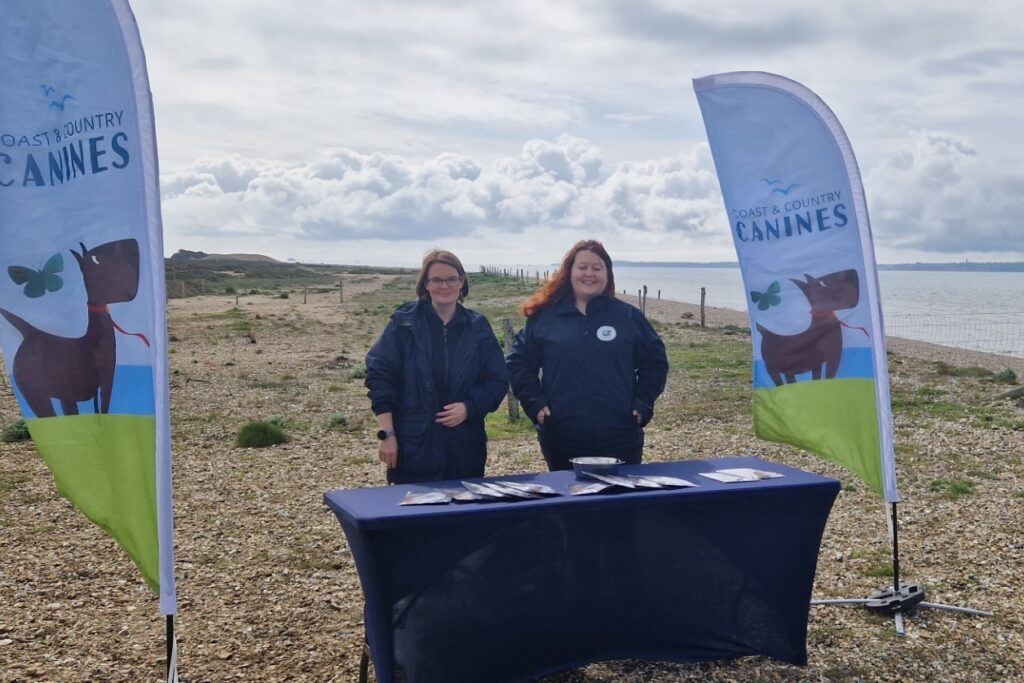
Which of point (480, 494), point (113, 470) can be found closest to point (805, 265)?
point (480, 494)

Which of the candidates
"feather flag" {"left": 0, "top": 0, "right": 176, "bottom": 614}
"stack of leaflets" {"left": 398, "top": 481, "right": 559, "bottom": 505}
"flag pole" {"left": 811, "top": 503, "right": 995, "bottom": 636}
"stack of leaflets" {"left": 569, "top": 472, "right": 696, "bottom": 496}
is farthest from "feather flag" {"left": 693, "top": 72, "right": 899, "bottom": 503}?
"feather flag" {"left": 0, "top": 0, "right": 176, "bottom": 614}

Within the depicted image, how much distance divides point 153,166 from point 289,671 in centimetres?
283

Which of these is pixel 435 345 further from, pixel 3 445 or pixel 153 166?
pixel 3 445

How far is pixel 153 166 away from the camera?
332 centimetres

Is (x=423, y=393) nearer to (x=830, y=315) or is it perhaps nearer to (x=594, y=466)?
(x=594, y=466)

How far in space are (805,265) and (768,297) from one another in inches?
12.2

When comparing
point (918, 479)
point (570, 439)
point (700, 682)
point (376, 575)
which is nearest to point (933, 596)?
point (700, 682)

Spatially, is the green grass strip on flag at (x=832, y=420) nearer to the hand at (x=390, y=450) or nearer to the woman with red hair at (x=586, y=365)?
the woman with red hair at (x=586, y=365)

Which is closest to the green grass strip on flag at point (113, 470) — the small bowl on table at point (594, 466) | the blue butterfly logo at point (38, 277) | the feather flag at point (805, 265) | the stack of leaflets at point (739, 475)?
the blue butterfly logo at point (38, 277)

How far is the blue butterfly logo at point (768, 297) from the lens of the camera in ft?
17.7

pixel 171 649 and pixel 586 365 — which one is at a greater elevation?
pixel 586 365

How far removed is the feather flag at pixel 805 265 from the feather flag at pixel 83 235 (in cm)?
355

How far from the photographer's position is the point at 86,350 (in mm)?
3352

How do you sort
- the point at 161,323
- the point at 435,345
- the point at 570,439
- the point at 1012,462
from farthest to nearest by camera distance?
the point at 1012,462
the point at 570,439
the point at 435,345
the point at 161,323
